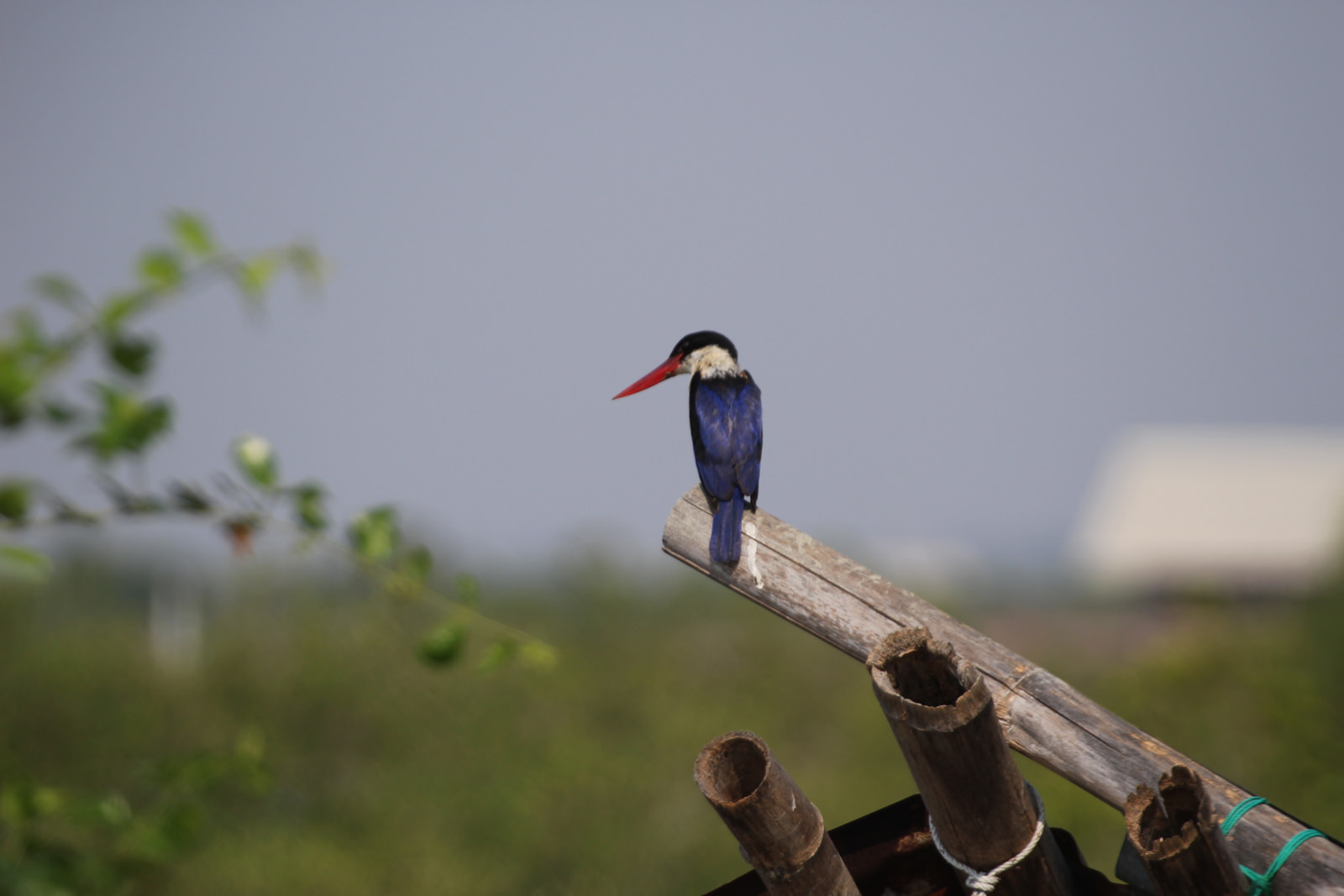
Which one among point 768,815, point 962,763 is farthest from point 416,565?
point 962,763

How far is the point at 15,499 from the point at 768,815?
1.15 meters

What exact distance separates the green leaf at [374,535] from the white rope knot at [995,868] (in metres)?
0.98

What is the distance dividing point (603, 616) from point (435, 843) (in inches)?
516

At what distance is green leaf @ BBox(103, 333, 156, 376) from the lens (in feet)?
3.14

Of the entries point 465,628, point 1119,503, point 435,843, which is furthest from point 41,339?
point 1119,503

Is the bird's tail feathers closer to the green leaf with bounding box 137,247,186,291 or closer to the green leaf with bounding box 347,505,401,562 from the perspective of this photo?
the green leaf with bounding box 347,505,401,562

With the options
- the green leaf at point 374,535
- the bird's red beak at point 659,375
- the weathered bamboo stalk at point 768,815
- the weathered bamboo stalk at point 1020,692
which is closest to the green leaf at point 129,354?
the green leaf at point 374,535

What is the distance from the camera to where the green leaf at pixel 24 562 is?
3.33ft

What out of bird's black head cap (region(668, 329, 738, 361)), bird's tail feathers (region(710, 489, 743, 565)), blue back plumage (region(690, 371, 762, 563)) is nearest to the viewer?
bird's tail feathers (region(710, 489, 743, 565))

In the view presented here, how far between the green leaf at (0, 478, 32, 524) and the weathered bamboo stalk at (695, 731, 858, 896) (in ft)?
3.38

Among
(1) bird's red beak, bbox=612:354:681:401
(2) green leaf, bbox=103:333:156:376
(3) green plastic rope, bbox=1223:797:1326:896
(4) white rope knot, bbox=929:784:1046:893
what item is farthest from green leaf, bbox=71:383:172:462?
(1) bird's red beak, bbox=612:354:681:401

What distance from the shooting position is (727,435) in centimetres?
385

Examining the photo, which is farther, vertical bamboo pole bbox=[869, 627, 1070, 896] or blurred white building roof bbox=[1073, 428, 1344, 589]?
blurred white building roof bbox=[1073, 428, 1344, 589]

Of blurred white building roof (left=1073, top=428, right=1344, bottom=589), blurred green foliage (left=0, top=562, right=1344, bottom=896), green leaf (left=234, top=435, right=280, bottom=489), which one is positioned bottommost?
blurred white building roof (left=1073, top=428, right=1344, bottom=589)
